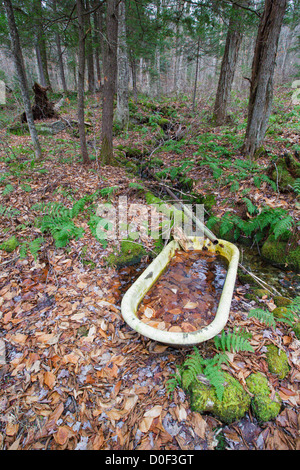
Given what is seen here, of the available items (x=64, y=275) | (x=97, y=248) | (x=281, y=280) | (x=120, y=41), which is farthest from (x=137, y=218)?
(x=120, y=41)

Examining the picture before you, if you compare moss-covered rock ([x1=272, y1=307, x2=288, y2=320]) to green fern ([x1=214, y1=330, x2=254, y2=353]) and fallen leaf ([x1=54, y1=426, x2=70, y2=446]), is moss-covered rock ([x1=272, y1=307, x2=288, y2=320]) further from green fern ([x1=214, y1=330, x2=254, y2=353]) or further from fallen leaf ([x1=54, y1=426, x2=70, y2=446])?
fallen leaf ([x1=54, y1=426, x2=70, y2=446])

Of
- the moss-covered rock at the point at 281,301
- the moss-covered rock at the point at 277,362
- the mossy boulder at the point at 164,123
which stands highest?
the mossy boulder at the point at 164,123

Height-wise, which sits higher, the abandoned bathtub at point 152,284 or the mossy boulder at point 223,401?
the abandoned bathtub at point 152,284

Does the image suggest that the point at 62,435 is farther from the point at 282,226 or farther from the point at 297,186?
the point at 297,186

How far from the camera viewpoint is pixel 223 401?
5.94 feet

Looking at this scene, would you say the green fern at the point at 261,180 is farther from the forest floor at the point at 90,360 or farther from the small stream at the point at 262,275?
the small stream at the point at 262,275

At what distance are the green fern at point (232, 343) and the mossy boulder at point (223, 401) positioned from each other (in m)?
0.31

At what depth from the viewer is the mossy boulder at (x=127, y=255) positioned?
11.4ft

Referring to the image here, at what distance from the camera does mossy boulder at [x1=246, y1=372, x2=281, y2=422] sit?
1.79 metres

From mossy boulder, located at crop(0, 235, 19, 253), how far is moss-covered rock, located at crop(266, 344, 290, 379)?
140 inches

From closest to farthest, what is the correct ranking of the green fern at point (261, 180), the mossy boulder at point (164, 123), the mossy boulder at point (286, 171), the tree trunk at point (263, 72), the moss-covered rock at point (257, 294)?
1. the moss-covered rock at point (257, 294)
2. the mossy boulder at point (286, 171)
3. the green fern at point (261, 180)
4. the tree trunk at point (263, 72)
5. the mossy boulder at point (164, 123)

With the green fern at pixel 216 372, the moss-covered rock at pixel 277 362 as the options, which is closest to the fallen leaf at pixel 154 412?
the green fern at pixel 216 372

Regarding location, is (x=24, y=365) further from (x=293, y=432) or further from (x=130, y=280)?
(x=293, y=432)

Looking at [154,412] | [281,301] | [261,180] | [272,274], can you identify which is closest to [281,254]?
[272,274]
